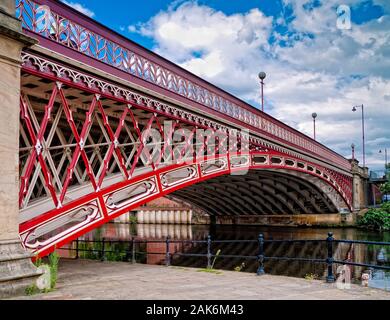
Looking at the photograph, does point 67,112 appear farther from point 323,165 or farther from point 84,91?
point 323,165

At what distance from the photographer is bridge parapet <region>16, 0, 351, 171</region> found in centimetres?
991

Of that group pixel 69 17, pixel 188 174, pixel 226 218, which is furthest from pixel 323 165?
pixel 69 17

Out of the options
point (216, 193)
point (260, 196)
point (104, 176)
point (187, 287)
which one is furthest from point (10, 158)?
point (260, 196)

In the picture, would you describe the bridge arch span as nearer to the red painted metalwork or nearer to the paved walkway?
the red painted metalwork

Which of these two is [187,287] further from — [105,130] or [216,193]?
[216,193]

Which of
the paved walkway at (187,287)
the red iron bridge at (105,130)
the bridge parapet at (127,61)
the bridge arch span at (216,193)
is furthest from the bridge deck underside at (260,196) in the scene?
the paved walkway at (187,287)

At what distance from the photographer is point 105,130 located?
41.5ft

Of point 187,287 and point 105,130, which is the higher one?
point 105,130

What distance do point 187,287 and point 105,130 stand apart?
6.28 metres

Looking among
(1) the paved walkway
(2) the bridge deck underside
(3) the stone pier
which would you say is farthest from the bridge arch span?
(3) the stone pier

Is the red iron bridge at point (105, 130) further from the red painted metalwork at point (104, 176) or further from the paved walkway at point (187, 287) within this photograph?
the paved walkway at point (187, 287)

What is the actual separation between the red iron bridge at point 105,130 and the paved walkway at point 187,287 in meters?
1.49

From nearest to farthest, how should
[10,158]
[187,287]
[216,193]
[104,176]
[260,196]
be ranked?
[10,158] < [187,287] < [104,176] < [216,193] < [260,196]
